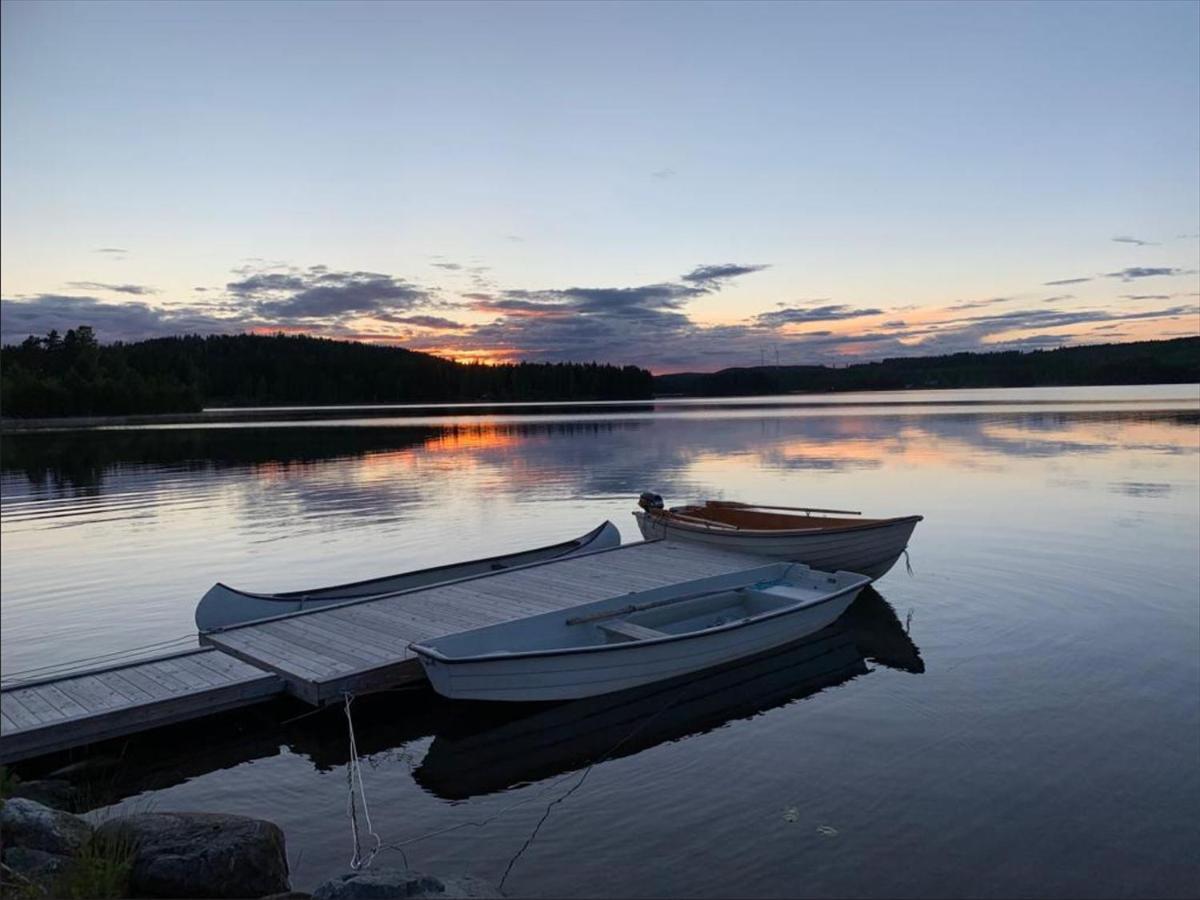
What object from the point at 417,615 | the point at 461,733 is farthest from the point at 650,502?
the point at 461,733

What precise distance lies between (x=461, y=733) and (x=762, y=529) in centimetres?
884

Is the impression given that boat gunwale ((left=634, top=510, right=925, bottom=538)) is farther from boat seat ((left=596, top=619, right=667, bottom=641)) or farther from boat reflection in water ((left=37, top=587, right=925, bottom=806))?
boat seat ((left=596, top=619, right=667, bottom=641))

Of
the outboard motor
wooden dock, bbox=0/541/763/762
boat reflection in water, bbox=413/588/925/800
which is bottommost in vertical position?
boat reflection in water, bbox=413/588/925/800

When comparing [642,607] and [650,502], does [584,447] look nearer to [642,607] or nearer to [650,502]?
[650,502]

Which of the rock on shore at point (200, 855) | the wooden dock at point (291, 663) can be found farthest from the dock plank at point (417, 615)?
the rock on shore at point (200, 855)

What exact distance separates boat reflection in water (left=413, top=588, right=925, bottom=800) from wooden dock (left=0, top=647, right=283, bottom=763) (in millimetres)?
2300

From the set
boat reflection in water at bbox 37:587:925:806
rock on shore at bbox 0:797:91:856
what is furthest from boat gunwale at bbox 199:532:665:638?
rock on shore at bbox 0:797:91:856

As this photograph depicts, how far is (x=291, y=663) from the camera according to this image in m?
9.77

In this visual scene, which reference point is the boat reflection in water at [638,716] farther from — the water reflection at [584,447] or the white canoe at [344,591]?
the water reflection at [584,447]

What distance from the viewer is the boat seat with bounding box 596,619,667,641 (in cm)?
1066

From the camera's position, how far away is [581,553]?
15852mm

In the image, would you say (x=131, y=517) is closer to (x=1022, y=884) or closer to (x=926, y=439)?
→ (x=1022, y=884)

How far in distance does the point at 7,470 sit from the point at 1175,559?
4447cm

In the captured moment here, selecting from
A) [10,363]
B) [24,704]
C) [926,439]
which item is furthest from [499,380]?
[24,704]
